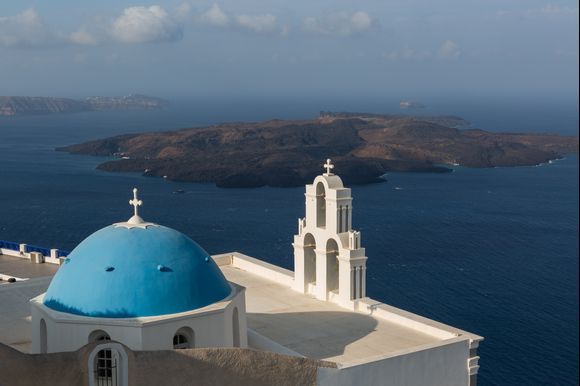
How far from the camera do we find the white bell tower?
23.3 metres

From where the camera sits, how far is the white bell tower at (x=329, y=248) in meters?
23.3

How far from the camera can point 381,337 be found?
69.8ft

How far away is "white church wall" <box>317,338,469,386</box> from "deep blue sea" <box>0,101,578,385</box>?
20.5 meters

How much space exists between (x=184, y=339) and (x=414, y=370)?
17.9ft

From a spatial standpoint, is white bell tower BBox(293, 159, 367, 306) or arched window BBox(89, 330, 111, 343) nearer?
arched window BBox(89, 330, 111, 343)

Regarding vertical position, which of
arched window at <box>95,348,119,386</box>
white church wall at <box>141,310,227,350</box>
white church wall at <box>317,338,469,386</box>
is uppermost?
white church wall at <box>141,310,227,350</box>

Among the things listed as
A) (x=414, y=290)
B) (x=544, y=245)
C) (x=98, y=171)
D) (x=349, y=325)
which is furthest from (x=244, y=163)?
(x=349, y=325)

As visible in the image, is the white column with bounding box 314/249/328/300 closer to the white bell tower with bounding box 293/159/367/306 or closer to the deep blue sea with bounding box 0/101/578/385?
the white bell tower with bounding box 293/159/367/306

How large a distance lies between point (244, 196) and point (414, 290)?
4803 cm

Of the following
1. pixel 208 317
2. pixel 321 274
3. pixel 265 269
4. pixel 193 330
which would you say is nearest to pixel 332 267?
pixel 321 274

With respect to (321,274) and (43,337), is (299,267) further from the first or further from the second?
(43,337)

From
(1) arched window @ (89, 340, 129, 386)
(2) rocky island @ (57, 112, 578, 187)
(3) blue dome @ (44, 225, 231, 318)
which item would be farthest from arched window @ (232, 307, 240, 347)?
(2) rocky island @ (57, 112, 578, 187)

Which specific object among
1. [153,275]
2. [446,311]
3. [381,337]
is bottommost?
[446,311]

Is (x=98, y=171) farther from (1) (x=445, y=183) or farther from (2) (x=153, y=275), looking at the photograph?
(2) (x=153, y=275)
